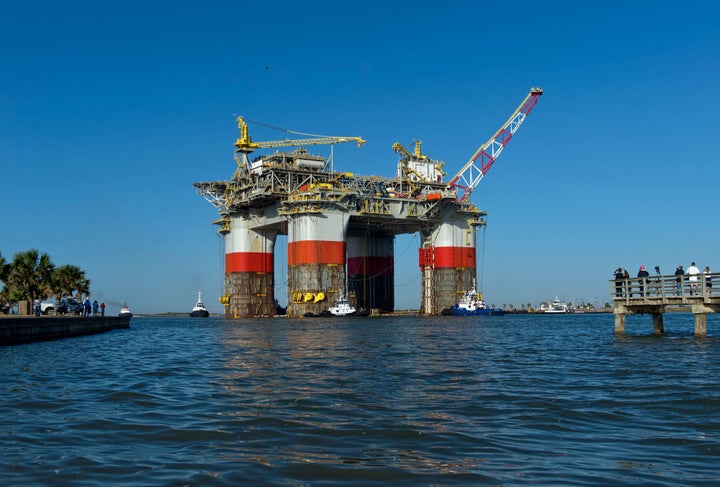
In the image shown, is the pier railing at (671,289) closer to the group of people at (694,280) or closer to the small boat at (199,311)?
the group of people at (694,280)

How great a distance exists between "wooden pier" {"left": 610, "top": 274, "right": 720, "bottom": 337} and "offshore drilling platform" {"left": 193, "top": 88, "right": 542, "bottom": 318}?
49266 mm

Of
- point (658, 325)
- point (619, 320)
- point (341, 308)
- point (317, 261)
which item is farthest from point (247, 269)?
point (658, 325)

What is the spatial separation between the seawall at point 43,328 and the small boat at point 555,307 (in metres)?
124

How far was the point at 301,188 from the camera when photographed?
89.7 metres

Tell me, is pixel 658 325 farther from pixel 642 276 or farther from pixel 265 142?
pixel 265 142

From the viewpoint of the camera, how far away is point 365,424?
12.0m

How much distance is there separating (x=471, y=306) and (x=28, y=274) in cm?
5453

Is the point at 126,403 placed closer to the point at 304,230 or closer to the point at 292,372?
the point at 292,372

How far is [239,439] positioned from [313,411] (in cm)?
268

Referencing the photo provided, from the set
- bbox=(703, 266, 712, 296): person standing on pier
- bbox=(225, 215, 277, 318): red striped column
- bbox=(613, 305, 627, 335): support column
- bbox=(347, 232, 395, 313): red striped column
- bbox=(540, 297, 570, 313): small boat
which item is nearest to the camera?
bbox=(703, 266, 712, 296): person standing on pier

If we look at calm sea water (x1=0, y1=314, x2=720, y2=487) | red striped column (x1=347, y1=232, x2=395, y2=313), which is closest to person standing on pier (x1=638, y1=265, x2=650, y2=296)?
calm sea water (x1=0, y1=314, x2=720, y2=487)

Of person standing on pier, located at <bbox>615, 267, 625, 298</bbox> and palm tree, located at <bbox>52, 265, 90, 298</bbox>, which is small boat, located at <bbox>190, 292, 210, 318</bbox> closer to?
palm tree, located at <bbox>52, 265, 90, 298</bbox>

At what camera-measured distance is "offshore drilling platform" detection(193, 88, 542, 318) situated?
3297 inches

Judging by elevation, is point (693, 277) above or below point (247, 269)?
below
